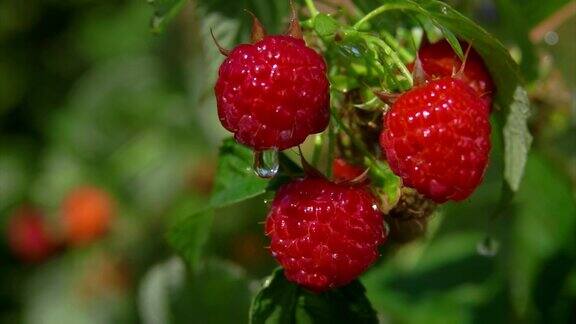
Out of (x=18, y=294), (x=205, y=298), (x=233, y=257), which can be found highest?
(x=205, y=298)

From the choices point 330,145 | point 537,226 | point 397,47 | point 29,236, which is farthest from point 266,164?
point 29,236

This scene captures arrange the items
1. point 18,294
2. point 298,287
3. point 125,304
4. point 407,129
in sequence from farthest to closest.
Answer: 1. point 18,294
2. point 125,304
3. point 298,287
4. point 407,129

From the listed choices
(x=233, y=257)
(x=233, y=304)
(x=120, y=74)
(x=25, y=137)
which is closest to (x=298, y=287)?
(x=233, y=304)

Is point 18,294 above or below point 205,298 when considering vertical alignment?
below

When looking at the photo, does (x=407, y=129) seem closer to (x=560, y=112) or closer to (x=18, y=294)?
(x=560, y=112)

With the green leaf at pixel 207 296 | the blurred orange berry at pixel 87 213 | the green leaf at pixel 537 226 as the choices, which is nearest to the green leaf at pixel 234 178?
the green leaf at pixel 207 296

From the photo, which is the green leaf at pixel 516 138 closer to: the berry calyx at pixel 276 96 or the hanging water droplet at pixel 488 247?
the berry calyx at pixel 276 96

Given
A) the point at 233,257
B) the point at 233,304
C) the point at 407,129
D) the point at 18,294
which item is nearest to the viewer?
the point at 407,129

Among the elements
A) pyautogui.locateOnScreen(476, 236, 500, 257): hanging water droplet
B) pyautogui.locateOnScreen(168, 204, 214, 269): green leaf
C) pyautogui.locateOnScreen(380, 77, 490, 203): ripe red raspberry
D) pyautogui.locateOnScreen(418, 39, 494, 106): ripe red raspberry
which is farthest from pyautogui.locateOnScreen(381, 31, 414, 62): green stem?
pyautogui.locateOnScreen(476, 236, 500, 257): hanging water droplet
